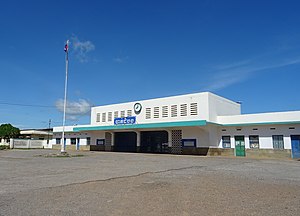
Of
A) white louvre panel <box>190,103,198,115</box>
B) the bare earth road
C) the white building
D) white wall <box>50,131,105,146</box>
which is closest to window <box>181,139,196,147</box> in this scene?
the white building

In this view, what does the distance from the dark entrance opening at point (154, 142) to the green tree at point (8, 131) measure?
3340 centimetres

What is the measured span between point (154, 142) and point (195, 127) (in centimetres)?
715

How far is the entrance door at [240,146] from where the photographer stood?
89.1 feet

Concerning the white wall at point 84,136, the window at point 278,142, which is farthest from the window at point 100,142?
the window at point 278,142

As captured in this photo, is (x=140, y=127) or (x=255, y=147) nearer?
(x=255, y=147)

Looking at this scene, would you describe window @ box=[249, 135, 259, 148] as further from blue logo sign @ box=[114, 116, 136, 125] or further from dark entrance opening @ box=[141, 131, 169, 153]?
blue logo sign @ box=[114, 116, 136, 125]

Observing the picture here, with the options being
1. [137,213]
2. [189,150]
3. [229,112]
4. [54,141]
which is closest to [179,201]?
[137,213]

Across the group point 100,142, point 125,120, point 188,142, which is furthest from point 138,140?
point 100,142

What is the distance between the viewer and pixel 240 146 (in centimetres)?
2742

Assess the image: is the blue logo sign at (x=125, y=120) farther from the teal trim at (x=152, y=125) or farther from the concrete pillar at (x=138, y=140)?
the concrete pillar at (x=138, y=140)

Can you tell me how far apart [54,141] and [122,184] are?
43.5 m

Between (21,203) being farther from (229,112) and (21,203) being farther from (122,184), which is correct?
(229,112)

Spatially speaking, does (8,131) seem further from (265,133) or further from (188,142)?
(265,133)

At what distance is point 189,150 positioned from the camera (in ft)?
98.8
